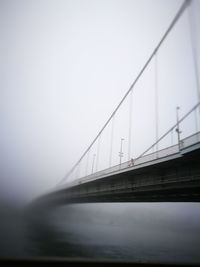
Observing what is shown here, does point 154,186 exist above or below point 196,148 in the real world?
below

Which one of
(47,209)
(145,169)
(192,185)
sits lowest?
(47,209)

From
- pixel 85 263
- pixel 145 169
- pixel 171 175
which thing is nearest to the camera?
pixel 85 263

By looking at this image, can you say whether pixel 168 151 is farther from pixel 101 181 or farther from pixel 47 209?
pixel 47 209

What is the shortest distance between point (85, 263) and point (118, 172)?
17100 mm

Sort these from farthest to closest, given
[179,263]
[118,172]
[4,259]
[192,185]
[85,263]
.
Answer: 1. [118,172]
2. [192,185]
3. [179,263]
4. [85,263]
5. [4,259]

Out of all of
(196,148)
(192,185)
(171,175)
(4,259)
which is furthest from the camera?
(171,175)

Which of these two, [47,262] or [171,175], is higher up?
[171,175]

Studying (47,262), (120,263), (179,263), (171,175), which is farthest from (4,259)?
(171,175)

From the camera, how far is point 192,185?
1198 centimetres

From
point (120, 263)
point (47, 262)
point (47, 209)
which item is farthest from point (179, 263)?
point (47, 209)

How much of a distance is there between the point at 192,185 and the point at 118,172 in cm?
733

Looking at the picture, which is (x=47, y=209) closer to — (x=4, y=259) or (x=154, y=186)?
(x=154, y=186)

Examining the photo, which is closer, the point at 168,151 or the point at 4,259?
the point at 4,259

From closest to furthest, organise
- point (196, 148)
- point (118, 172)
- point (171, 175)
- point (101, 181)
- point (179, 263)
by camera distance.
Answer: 1. point (179, 263)
2. point (196, 148)
3. point (171, 175)
4. point (118, 172)
5. point (101, 181)
